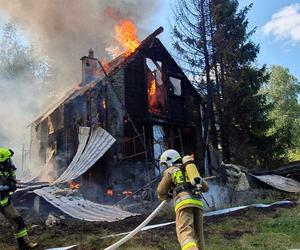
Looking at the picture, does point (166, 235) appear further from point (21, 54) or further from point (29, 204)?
point (21, 54)

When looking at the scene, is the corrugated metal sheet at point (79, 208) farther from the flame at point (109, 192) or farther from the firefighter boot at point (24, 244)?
the flame at point (109, 192)

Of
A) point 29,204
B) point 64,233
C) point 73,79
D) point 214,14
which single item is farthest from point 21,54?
point 64,233

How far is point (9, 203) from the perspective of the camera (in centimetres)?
691

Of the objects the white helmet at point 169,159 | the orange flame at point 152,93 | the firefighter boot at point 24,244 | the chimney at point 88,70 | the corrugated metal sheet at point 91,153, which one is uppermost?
the chimney at point 88,70

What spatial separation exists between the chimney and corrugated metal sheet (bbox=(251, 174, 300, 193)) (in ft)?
29.0

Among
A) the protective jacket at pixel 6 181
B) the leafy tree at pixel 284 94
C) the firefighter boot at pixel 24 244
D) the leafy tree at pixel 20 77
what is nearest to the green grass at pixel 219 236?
the firefighter boot at pixel 24 244

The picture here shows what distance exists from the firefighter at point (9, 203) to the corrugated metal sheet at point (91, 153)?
17.5 ft

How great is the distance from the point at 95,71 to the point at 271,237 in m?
13.0

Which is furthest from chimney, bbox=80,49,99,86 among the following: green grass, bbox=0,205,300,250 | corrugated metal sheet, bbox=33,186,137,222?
green grass, bbox=0,205,300,250

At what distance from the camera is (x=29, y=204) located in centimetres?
1150

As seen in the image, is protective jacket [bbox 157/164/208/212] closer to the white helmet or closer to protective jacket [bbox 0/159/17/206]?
the white helmet

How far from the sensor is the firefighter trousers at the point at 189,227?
4859 mm

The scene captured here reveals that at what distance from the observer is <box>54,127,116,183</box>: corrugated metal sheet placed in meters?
13.0

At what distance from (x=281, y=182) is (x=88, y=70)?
1026 centimetres
